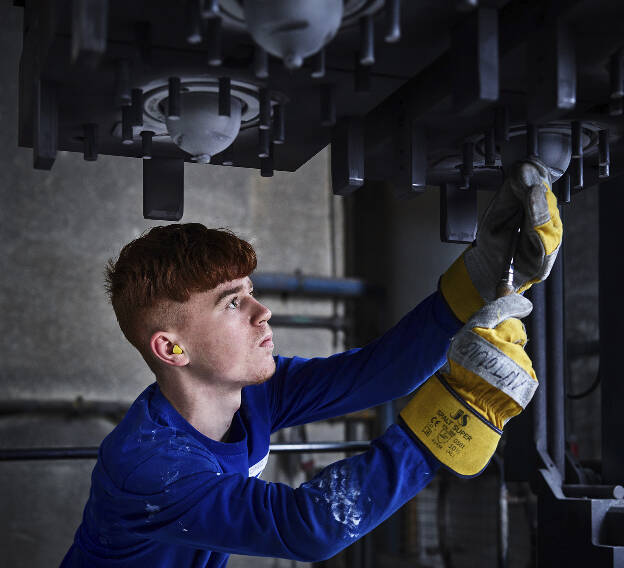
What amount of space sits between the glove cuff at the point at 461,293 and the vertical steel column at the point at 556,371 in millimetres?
776

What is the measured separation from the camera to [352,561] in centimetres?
477

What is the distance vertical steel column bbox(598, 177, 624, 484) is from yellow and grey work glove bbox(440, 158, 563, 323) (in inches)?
16.9

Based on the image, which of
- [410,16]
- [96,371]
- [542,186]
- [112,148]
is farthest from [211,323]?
[96,371]

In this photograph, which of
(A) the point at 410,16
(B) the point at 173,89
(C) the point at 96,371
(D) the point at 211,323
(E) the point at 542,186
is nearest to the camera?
(A) the point at 410,16

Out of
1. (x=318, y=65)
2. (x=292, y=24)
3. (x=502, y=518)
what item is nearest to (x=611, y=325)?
(x=318, y=65)

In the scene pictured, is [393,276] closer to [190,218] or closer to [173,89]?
[190,218]

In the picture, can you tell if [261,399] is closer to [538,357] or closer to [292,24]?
[538,357]

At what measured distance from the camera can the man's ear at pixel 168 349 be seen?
1.36m

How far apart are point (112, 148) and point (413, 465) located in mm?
577

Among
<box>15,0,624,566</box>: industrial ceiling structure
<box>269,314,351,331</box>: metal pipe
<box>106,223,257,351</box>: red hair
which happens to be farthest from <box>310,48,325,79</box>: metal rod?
<box>269,314,351,331</box>: metal pipe

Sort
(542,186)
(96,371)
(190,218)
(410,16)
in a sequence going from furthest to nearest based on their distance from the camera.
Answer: (190,218) < (96,371) < (542,186) < (410,16)

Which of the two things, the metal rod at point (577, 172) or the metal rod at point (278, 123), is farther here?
the metal rod at point (577, 172)

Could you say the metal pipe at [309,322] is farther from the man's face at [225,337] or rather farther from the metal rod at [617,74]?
the metal rod at [617,74]

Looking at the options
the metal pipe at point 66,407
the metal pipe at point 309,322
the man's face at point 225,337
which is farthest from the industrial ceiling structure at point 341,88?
the metal pipe at point 309,322
